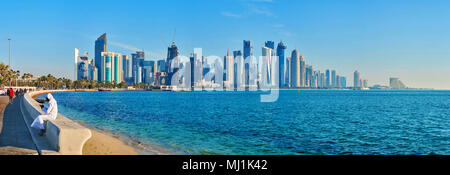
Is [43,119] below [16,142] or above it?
above

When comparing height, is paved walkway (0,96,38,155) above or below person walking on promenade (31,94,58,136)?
below

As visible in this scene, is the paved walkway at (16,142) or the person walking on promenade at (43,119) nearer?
the paved walkway at (16,142)

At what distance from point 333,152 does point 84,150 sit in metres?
12.2

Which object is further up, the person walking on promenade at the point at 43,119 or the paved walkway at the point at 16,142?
the person walking on promenade at the point at 43,119

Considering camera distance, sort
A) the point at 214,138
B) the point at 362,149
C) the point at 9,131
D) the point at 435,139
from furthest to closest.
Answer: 1. the point at 435,139
2. the point at 214,138
3. the point at 362,149
4. the point at 9,131

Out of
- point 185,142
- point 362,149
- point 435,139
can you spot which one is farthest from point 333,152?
point 435,139

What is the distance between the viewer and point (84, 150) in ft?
42.4

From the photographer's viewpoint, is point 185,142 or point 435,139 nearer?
point 185,142

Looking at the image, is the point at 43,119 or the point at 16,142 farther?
the point at 43,119

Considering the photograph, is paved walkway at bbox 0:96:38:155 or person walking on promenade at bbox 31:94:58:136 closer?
paved walkway at bbox 0:96:38:155
